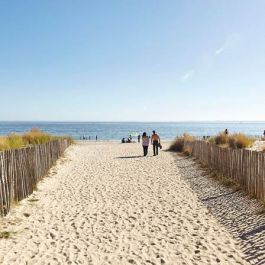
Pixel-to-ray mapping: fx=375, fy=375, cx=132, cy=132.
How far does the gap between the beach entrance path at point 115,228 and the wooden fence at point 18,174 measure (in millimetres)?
299

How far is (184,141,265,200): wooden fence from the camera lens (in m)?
9.57

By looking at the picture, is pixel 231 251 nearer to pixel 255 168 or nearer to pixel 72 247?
pixel 72 247

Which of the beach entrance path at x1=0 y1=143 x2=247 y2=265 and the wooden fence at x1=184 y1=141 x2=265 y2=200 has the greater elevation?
the wooden fence at x1=184 y1=141 x2=265 y2=200

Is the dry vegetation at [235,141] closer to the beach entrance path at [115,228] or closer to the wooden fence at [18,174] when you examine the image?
the beach entrance path at [115,228]

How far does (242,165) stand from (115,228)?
208 inches

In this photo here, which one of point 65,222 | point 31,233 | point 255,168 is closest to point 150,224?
point 65,222

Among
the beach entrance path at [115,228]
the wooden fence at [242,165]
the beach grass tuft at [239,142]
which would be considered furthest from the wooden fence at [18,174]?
the beach grass tuft at [239,142]

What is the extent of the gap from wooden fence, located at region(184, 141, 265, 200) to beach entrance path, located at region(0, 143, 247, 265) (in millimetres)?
1577

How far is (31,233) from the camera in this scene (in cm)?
725

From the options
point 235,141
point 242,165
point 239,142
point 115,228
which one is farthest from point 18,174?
point 235,141

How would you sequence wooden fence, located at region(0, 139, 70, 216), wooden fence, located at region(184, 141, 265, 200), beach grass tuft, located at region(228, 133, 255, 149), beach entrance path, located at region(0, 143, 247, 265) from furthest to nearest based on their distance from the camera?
beach grass tuft, located at region(228, 133, 255, 149), wooden fence, located at region(184, 141, 265, 200), wooden fence, located at region(0, 139, 70, 216), beach entrance path, located at region(0, 143, 247, 265)

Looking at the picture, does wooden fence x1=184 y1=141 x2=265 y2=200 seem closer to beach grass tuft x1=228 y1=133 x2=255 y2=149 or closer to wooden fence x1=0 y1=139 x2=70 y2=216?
wooden fence x1=0 y1=139 x2=70 y2=216

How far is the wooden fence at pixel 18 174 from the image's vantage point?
846cm

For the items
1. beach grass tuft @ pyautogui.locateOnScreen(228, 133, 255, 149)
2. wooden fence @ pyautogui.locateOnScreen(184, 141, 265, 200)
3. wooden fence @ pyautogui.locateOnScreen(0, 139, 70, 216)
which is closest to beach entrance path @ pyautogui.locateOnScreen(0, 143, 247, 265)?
wooden fence @ pyautogui.locateOnScreen(0, 139, 70, 216)
